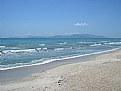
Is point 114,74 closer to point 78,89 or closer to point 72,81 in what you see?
point 72,81

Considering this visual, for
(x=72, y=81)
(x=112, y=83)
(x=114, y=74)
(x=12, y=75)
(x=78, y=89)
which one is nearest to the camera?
(x=78, y=89)

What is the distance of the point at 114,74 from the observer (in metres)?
9.66

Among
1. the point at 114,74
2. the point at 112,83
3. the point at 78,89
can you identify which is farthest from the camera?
the point at 114,74

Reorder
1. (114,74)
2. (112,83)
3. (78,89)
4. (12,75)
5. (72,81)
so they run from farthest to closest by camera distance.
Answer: (12,75) → (114,74) → (72,81) → (112,83) → (78,89)

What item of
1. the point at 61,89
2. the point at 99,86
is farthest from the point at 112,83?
the point at 61,89

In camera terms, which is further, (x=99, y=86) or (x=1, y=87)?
(x=1, y=87)

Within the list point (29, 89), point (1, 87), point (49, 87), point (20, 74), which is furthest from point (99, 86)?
point (20, 74)

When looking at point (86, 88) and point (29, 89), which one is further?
point (29, 89)

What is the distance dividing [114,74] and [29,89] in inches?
161

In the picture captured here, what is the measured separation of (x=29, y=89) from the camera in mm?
8078

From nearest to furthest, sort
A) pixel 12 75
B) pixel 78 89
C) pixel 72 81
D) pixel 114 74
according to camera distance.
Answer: pixel 78 89
pixel 72 81
pixel 114 74
pixel 12 75

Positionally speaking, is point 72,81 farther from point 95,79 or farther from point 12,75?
point 12,75

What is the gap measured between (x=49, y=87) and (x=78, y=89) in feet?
4.17

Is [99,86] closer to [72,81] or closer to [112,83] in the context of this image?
[112,83]
